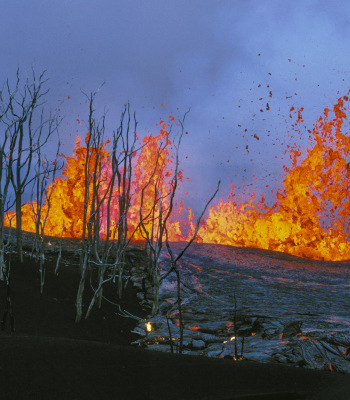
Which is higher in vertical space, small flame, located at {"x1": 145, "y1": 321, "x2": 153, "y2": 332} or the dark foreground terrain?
the dark foreground terrain

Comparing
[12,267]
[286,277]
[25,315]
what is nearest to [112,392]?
[25,315]

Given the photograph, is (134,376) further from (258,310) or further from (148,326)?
(258,310)

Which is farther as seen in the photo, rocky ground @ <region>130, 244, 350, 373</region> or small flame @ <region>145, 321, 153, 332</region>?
small flame @ <region>145, 321, 153, 332</region>

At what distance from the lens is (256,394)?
5.05ft

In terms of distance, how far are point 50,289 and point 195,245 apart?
14.7 ft

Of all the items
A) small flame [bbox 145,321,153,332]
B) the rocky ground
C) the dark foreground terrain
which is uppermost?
the dark foreground terrain

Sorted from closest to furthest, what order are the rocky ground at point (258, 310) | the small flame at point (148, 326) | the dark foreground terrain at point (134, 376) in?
the dark foreground terrain at point (134, 376) → the rocky ground at point (258, 310) → the small flame at point (148, 326)

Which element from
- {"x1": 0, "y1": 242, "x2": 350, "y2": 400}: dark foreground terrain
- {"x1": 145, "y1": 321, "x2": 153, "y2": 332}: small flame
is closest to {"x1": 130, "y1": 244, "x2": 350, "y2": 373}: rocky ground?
{"x1": 145, "y1": 321, "x2": 153, "y2": 332}: small flame

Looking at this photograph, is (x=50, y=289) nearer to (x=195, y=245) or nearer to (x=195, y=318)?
(x=195, y=318)

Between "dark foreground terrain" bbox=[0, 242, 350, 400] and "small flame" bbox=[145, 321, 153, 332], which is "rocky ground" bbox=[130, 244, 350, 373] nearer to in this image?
"small flame" bbox=[145, 321, 153, 332]

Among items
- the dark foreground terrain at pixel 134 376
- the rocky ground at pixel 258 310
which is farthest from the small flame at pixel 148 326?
the dark foreground terrain at pixel 134 376

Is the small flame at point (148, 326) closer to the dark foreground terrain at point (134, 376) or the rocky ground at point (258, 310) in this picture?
the rocky ground at point (258, 310)

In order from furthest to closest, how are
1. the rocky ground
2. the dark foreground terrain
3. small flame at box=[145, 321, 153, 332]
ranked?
small flame at box=[145, 321, 153, 332] → the rocky ground → the dark foreground terrain

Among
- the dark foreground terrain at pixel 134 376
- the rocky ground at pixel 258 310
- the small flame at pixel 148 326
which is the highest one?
the dark foreground terrain at pixel 134 376
